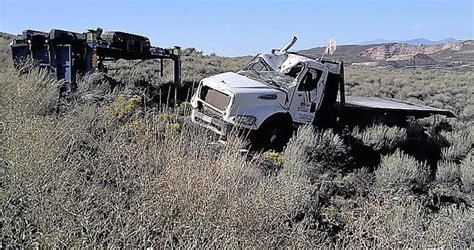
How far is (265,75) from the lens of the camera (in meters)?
12.5

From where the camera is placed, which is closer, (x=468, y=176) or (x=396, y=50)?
(x=468, y=176)

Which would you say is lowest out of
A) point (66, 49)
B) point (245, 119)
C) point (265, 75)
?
point (245, 119)

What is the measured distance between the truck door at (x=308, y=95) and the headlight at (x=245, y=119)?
126 centimetres

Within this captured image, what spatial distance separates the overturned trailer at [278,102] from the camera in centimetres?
1098

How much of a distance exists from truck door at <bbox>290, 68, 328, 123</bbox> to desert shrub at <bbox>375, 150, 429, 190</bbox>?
3071 mm

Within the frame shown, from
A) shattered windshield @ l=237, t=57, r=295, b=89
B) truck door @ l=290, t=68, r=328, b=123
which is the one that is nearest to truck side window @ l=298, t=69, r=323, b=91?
truck door @ l=290, t=68, r=328, b=123

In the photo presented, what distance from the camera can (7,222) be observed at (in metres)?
4.89

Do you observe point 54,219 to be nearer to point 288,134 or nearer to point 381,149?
point 288,134

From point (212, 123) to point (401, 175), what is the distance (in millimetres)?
3834

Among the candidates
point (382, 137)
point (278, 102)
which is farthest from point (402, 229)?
point (382, 137)

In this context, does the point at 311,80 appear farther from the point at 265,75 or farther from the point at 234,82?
the point at 234,82

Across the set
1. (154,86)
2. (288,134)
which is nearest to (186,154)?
(288,134)

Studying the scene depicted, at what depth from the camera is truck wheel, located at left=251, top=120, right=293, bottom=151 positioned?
36.2 ft

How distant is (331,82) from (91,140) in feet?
21.5
